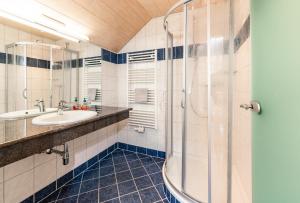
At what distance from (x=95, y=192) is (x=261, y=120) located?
168cm

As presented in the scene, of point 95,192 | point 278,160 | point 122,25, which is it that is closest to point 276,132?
point 278,160

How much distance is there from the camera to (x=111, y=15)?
1967 millimetres

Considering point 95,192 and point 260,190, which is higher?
point 260,190

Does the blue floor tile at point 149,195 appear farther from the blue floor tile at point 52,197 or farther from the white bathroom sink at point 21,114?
the white bathroom sink at point 21,114

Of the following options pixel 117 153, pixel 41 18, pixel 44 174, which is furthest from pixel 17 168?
pixel 117 153

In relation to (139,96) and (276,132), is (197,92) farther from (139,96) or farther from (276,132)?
(139,96)

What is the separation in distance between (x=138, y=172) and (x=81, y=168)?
755 mm

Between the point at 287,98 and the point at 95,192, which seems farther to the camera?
the point at 95,192

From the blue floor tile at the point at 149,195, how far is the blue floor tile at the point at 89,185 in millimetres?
548

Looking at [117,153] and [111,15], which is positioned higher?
[111,15]

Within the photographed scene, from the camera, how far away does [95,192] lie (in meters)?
1.65

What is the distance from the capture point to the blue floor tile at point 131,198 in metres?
1.53

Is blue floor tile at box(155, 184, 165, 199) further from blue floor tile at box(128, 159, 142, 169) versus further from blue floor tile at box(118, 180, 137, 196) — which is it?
blue floor tile at box(128, 159, 142, 169)

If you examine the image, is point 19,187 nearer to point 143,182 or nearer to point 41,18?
point 143,182
